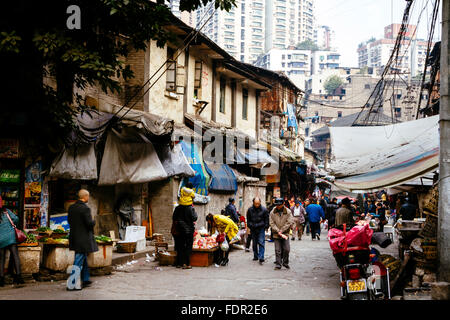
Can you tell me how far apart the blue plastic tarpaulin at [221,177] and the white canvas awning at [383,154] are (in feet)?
21.0

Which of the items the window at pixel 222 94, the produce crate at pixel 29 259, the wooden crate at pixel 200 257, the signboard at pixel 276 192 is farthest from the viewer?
the signboard at pixel 276 192

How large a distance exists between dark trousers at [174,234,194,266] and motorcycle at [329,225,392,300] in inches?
184

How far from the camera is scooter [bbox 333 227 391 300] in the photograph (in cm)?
830

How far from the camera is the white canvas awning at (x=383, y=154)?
9.91 meters

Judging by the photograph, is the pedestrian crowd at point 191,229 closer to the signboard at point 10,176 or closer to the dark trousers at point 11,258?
the dark trousers at point 11,258

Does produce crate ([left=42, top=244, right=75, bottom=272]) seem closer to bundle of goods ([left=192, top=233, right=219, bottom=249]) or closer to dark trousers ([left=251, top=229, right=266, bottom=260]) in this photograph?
bundle of goods ([left=192, top=233, right=219, bottom=249])

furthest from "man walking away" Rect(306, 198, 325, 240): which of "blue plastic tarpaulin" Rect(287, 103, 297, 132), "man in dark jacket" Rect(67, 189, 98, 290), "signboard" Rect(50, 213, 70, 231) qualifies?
"blue plastic tarpaulin" Rect(287, 103, 297, 132)

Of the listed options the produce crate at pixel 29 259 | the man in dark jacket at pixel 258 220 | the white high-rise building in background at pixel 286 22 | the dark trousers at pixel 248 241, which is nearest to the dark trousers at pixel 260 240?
the man in dark jacket at pixel 258 220

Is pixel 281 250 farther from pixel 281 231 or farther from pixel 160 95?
pixel 160 95

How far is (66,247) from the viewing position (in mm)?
10680

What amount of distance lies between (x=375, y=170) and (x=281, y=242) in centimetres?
329

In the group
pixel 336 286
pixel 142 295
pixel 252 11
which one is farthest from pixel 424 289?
pixel 252 11

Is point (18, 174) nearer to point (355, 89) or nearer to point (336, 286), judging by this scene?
point (336, 286)

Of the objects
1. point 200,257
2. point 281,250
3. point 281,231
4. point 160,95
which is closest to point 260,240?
point 281,250
